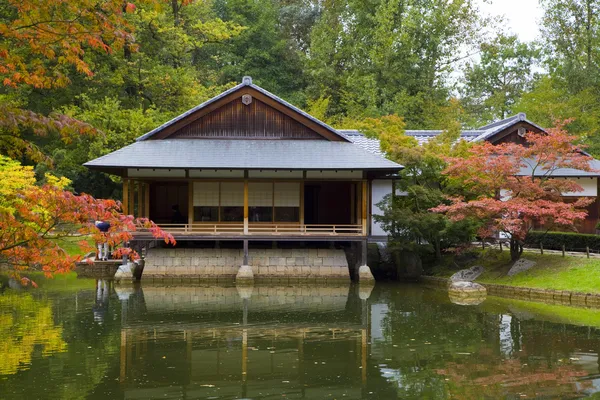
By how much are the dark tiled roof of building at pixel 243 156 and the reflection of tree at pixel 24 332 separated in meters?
6.42

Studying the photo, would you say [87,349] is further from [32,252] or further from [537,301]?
[537,301]

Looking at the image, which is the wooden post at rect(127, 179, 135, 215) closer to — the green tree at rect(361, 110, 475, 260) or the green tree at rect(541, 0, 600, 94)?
the green tree at rect(361, 110, 475, 260)

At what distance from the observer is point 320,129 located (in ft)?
89.9

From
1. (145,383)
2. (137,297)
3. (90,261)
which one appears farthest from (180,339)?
(90,261)

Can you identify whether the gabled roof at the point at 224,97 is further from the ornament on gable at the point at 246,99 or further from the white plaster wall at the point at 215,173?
the white plaster wall at the point at 215,173

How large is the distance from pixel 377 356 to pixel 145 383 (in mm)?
4662

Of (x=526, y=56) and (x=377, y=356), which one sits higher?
(x=526, y=56)

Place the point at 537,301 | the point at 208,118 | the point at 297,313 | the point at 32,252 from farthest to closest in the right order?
the point at 208,118 → the point at 537,301 → the point at 297,313 → the point at 32,252

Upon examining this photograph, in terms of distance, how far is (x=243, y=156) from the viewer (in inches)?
1015

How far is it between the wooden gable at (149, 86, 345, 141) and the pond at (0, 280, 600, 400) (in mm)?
7508

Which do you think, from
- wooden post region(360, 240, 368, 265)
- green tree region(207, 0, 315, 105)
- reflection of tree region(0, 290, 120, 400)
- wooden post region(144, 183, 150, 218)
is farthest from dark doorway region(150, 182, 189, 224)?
green tree region(207, 0, 315, 105)

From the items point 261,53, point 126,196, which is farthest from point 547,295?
point 261,53

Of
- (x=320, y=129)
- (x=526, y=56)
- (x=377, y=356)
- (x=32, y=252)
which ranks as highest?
(x=526, y=56)

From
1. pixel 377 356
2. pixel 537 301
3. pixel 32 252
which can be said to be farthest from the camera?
pixel 537 301
